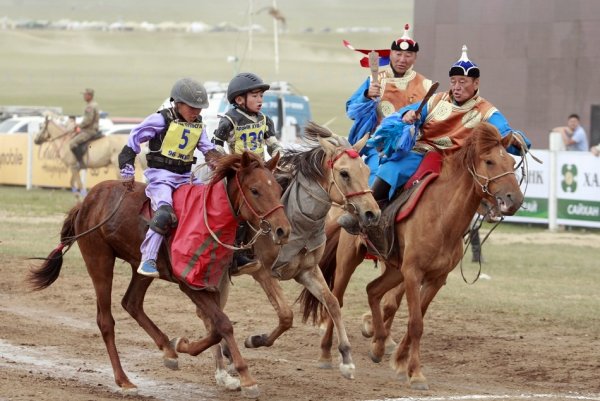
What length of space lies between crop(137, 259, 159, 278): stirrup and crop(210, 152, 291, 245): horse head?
0.71m

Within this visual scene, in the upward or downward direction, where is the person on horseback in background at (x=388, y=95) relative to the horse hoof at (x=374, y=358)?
upward

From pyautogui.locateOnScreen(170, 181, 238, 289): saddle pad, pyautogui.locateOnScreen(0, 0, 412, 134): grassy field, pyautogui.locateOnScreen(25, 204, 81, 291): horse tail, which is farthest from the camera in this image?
pyautogui.locateOnScreen(0, 0, 412, 134): grassy field

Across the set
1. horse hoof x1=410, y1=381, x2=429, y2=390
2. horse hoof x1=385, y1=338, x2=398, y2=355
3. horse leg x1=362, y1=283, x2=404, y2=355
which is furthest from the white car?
horse hoof x1=410, y1=381, x2=429, y2=390

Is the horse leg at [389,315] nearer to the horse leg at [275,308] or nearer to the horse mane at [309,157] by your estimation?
the horse leg at [275,308]

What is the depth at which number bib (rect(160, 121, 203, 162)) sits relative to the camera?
28.5 feet

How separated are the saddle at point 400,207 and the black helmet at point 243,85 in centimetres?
139

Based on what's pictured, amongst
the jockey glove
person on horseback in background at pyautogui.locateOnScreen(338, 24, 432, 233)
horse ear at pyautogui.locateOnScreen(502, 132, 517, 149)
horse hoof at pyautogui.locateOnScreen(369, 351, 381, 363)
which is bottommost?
horse hoof at pyautogui.locateOnScreen(369, 351, 381, 363)

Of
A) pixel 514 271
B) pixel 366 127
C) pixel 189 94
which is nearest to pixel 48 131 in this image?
pixel 514 271

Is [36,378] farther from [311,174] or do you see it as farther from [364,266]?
[364,266]

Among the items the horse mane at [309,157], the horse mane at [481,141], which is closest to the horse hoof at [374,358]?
the horse mane at [309,157]

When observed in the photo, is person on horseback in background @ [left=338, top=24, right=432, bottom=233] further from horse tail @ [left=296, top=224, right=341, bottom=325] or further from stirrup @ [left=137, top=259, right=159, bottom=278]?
stirrup @ [left=137, top=259, right=159, bottom=278]

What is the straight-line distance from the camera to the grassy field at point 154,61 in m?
69.0

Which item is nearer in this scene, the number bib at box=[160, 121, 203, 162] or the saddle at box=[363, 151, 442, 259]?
the number bib at box=[160, 121, 203, 162]

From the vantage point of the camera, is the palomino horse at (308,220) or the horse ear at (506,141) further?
the horse ear at (506,141)
